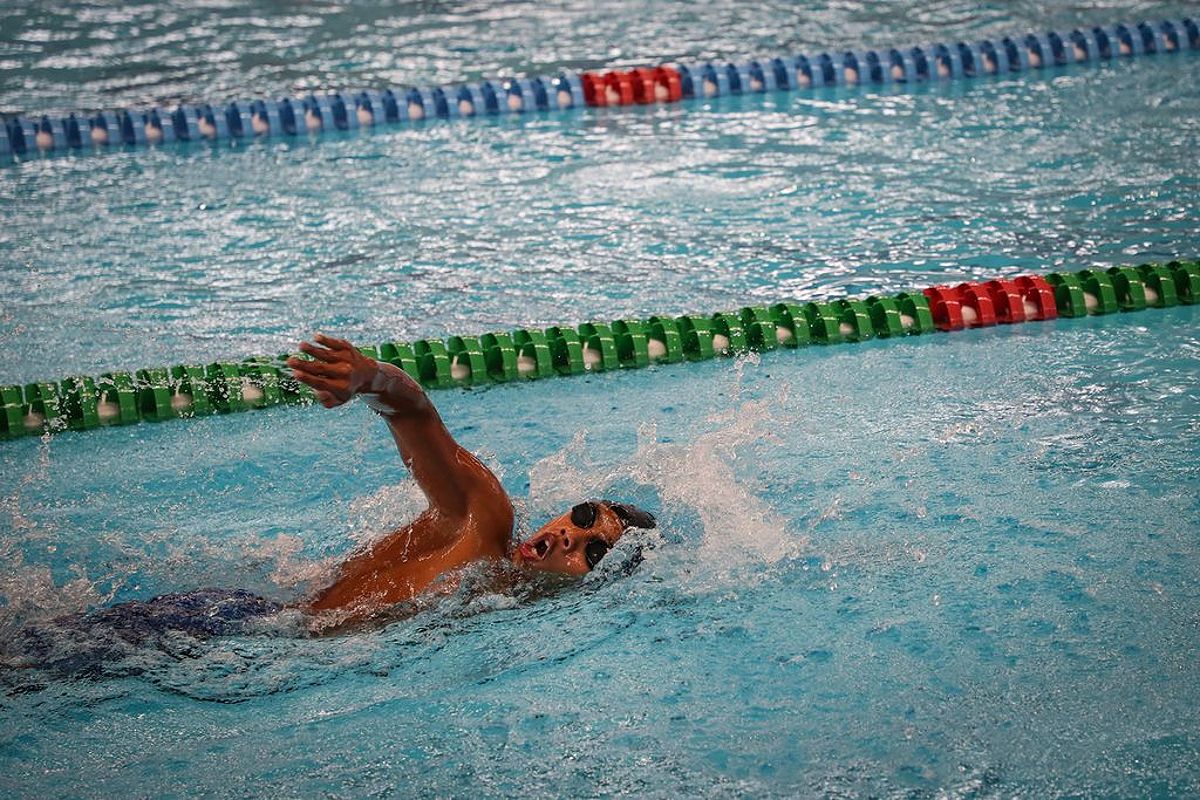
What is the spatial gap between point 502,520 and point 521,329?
6.24ft

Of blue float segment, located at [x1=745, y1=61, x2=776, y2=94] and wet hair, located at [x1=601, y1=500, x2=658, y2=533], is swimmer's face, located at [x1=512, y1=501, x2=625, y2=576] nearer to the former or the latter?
wet hair, located at [x1=601, y1=500, x2=658, y2=533]

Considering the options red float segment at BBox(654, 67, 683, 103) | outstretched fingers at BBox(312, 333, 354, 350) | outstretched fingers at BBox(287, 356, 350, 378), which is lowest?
outstretched fingers at BBox(287, 356, 350, 378)

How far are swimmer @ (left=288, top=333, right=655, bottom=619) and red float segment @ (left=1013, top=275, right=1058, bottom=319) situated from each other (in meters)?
2.27

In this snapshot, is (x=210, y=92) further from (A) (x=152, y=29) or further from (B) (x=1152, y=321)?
(B) (x=1152, y=321)

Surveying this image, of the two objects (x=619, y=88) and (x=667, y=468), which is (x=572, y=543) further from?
(x=619, y=88)

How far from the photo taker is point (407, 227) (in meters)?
5.98

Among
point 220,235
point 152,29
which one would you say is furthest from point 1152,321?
point 152,29

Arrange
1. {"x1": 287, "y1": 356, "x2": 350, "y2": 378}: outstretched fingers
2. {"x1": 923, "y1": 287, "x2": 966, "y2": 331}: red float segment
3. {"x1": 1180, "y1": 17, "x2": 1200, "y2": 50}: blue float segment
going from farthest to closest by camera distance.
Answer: {"x1": 1180, "y1": 17, "x2": 1200, "y2": 50}: blue float segment → {"x1": 923, "y1": 287, "x2": 966, "y2": 331}: red float segment → {"x1": 287, "y1": 356, "x2": 350, "y2": 378}: outstretched fingers

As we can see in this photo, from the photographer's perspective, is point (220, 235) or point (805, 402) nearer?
point (805, 402)

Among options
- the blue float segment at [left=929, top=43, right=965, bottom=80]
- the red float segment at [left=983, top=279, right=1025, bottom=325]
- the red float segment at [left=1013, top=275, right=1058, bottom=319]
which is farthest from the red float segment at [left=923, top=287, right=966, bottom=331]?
the blue float segment at [left=929, top=43, right=965, bottom=80]

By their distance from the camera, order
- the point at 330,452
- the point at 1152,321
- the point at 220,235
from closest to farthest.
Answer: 1. the point at 330,452
2. the point at 1152,321
3. the point at 220,235

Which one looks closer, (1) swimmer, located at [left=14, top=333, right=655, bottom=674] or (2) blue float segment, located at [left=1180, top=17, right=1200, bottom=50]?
(1) swimmer, located at [left=14, top=333, right=655, bottom=674]

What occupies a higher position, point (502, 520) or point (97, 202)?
point (97, 202)

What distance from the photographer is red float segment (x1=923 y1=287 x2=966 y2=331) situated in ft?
16.2
